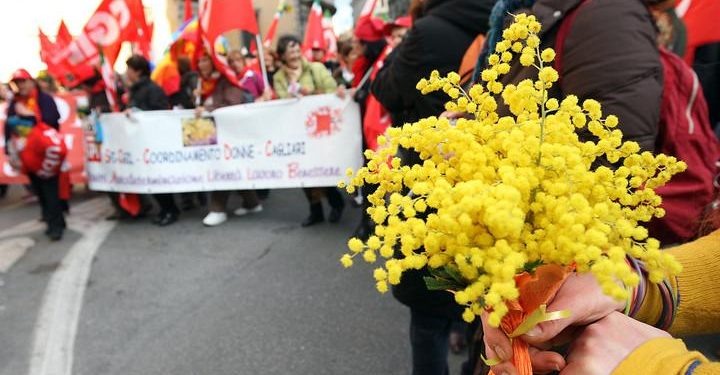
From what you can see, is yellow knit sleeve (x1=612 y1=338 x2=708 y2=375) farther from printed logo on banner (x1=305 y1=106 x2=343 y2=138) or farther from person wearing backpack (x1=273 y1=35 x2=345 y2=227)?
person wearing backpack (x1=273 y1=35 x2=345 y2=227)

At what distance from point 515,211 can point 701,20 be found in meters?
2.64

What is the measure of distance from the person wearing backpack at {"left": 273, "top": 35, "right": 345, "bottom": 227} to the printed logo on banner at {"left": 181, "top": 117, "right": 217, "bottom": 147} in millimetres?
860

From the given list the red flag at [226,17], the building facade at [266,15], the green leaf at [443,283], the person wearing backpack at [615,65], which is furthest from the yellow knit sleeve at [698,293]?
the building facade at [266,15]

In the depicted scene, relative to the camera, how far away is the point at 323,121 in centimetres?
475

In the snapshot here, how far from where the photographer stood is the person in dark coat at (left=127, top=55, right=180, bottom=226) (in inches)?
210

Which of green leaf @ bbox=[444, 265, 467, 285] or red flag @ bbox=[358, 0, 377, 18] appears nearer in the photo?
green leaf @ bbox=[444, 265, 467, 285]

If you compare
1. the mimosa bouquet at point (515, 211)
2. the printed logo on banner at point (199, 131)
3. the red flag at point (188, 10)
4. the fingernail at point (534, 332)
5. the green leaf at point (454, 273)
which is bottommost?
the printed logo on banner at point (199, 131)

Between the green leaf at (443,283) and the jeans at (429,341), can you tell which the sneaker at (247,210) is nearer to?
the jeans at (429,341)

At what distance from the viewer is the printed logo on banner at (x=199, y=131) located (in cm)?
511

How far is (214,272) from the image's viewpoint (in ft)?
12.9

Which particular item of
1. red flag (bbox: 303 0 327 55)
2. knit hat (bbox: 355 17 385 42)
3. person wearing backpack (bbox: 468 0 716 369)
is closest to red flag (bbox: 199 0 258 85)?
knit hat (bbox: 355 17 385 42)

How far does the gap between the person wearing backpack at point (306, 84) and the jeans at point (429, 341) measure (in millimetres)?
3230

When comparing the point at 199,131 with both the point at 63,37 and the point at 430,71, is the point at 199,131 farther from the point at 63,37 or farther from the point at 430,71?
the point at 430,71

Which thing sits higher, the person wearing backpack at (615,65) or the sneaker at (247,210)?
the person wearing backpack at (615,65)
